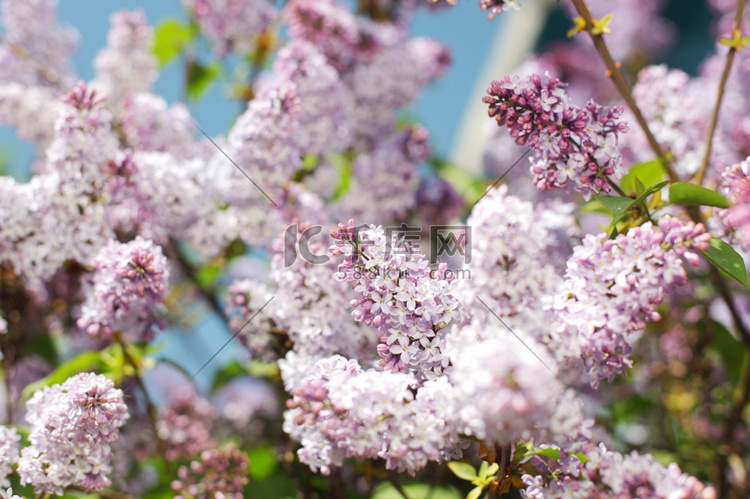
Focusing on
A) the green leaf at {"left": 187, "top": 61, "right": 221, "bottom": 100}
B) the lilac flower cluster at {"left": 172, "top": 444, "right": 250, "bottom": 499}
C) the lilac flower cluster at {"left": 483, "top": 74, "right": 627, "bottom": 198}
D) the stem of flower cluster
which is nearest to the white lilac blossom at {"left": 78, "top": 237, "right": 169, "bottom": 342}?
the stem of flower cluster

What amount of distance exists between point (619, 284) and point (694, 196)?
290 millimetres

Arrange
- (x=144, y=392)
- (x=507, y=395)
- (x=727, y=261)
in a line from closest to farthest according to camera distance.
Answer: (x=507, y=395)
(x=727, y=261)
(x=144, y=392)

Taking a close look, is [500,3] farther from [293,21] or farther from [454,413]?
[293,21]

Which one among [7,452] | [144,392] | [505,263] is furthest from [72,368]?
[505,263]

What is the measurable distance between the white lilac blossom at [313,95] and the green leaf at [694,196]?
0.85 meters

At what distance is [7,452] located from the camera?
1068mm

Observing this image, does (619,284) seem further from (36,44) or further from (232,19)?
(36,44)

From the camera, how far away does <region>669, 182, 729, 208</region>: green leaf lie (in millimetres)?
1011

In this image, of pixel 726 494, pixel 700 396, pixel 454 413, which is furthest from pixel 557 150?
pixel 700 396

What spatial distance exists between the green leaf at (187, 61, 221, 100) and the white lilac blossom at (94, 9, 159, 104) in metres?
0.21

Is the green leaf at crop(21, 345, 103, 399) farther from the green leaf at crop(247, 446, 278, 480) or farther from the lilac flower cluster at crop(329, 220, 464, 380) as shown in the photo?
the lilac flower cluster at crop(329, 220, 464, 380)

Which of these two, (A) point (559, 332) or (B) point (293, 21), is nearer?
(A) point (559, 332)

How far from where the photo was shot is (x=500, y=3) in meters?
1.05

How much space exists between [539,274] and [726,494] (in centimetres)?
80
